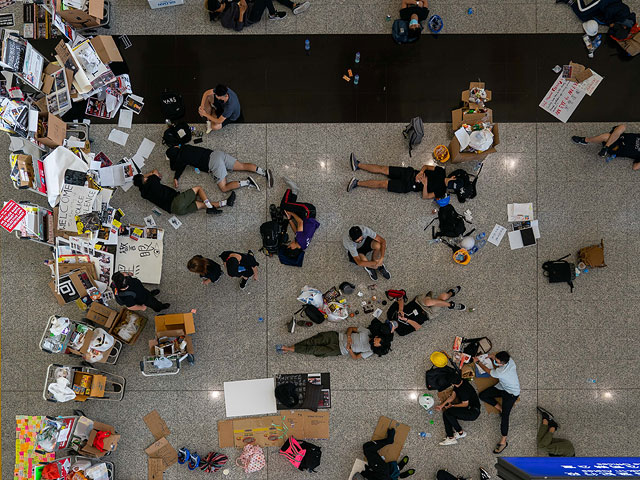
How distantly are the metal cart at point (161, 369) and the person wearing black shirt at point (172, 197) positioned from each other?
1840 mm

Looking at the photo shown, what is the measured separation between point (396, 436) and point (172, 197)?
4.35 metres

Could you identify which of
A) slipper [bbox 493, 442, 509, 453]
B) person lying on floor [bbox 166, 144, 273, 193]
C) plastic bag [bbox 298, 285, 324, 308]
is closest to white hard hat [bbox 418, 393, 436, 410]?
slipper [bbox 493, 442, 509, 453]

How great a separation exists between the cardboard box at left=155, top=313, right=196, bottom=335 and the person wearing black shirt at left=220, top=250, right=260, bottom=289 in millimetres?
800

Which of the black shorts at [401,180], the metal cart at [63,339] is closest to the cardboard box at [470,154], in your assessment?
the black shorts at [401,180]

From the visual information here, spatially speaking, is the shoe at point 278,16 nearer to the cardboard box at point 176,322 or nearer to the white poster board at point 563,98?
the white poster board at point 563,98

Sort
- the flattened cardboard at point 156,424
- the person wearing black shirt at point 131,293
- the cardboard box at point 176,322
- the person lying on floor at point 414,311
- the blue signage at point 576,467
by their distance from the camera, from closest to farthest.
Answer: the blue signage at point 576,467 < the person wearing black shirt at point 131,293 < the cardboard box at point 176,322 < the person lying on floor at point 414,311 < the flattened cardboard at point 156,424

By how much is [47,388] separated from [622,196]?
7.87m

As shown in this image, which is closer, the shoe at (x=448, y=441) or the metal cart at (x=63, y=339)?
the metal cart at (x=63, y=339)

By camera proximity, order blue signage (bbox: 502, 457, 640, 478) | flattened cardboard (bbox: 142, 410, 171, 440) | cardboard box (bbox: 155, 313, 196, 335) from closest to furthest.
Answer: blue signage (bbox: 502, 457, 640, 478), cardboard box (bbox: 155, 313, 196, 335), flattened cardboard (bbox: 142, 410, 171, 440)

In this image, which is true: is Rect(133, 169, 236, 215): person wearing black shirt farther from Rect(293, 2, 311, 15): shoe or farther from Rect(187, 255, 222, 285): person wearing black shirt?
Rect(293, 2, 311, 15): shoe

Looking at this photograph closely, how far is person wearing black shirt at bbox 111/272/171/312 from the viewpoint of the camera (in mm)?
5105

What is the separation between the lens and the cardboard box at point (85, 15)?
17.6 ft

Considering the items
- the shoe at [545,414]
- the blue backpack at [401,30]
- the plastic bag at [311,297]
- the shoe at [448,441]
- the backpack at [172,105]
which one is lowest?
the shoe at [448,441]

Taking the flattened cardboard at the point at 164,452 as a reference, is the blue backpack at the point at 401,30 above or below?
above
